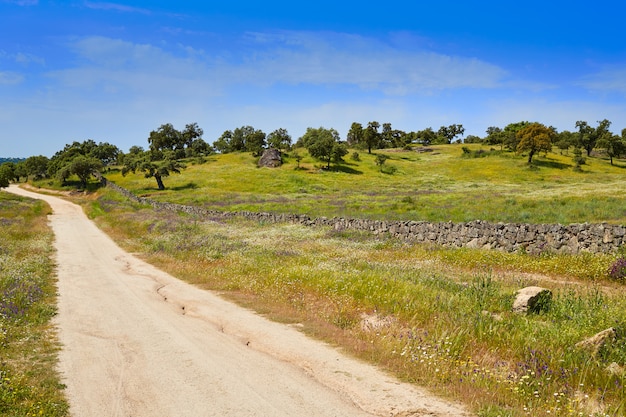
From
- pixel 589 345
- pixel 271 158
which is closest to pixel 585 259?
pixel 589 345

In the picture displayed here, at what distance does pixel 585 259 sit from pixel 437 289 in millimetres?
9700

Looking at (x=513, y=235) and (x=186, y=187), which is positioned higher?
(x=186, y=187)

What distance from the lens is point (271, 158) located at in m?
111

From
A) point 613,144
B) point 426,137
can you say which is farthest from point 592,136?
point 426,137

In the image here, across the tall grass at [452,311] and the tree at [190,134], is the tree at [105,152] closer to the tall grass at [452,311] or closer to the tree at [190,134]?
the tree at [190,134]

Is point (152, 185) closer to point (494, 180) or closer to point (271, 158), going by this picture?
point (271, 158)

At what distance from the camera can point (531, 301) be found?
11844mm

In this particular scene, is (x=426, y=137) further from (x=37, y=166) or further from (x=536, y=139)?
(x=37, y=166)

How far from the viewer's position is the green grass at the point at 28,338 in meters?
7.20

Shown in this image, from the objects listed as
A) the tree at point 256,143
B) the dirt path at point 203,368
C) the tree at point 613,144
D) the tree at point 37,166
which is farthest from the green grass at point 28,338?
the tree at point 613,144

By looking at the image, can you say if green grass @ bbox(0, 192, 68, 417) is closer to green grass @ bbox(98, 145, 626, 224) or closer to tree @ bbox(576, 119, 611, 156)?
green grass @ bbox(98, 145, 626, 224)

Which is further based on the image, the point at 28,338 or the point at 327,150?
the point at 327,150

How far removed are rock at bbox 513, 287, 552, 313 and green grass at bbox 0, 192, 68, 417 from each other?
12.0 metres

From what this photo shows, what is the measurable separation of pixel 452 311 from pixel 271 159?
102 metres
